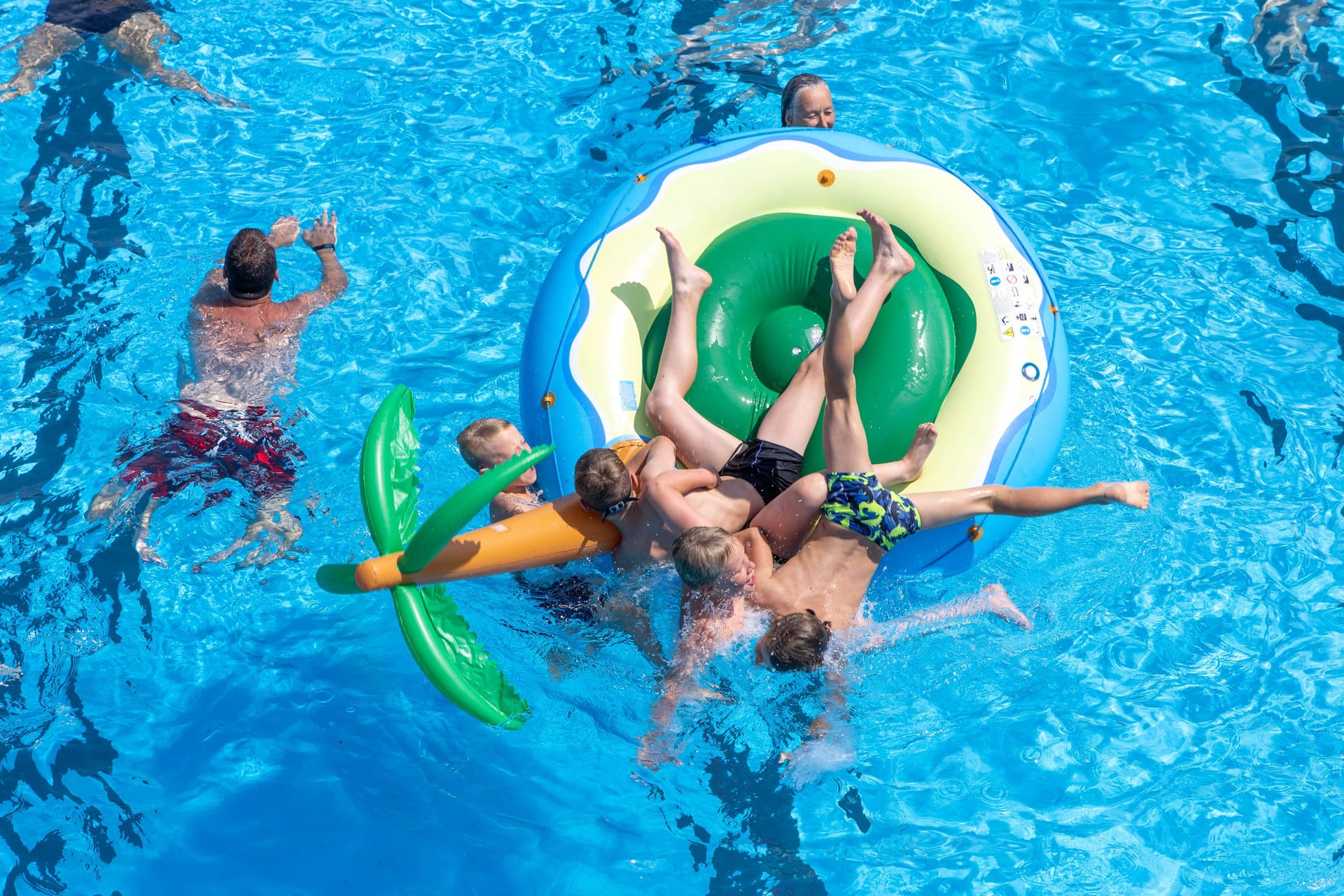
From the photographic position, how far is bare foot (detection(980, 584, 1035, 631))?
→ 4293 mm

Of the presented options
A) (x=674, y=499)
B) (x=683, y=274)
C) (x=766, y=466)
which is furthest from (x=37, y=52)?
(x=766, y=466)

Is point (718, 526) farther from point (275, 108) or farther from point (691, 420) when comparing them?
point (275, 108)

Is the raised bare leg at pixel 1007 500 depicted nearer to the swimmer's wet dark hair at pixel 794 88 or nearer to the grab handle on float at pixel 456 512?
the grab handle on float at pixel 456 512

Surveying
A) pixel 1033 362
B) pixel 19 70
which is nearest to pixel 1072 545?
pixel 1033 362

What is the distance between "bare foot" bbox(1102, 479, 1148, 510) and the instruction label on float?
66 centimetres

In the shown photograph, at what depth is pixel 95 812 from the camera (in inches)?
165

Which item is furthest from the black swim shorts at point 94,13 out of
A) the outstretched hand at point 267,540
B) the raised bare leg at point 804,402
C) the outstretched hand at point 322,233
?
the raised bare leg at point 804,402

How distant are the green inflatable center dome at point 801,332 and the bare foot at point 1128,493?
26.6 inches

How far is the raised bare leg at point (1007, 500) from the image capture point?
12.4ft

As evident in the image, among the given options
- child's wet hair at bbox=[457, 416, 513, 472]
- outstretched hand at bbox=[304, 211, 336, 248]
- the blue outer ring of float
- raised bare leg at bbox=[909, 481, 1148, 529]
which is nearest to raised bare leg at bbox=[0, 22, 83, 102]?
outstretched hand at bbox=[304, 211, 336, 248]

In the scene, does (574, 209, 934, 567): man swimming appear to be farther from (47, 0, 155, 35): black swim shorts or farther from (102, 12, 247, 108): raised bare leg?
(47, 0, 155, 35): black swim shorts

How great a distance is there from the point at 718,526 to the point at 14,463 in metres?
3.46

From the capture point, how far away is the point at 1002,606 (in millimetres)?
4297

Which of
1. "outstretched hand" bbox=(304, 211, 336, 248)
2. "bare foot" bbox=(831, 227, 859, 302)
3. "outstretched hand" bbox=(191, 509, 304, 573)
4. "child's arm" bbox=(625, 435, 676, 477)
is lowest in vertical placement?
"outstretched hand" bbox=(191, 509, 304, 573)
